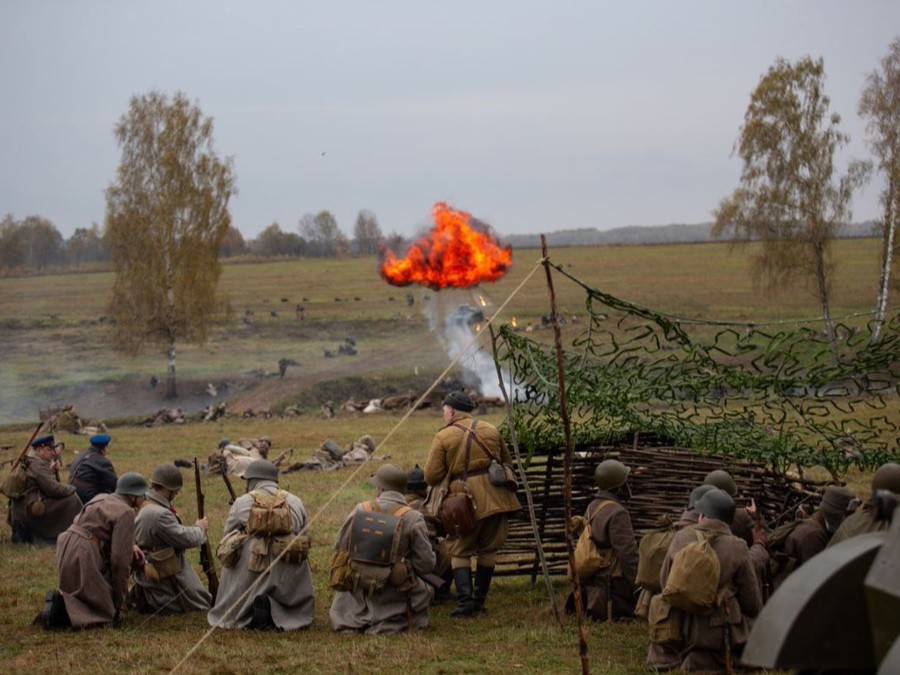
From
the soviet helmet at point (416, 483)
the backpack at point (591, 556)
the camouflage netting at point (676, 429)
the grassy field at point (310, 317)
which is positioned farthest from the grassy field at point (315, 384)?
the camouflage netting at point (676, 429)

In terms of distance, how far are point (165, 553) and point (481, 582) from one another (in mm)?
3006

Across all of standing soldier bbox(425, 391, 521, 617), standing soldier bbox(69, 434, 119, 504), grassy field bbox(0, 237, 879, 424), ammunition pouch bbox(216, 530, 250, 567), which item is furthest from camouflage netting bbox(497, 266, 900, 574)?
grassy field bbox(0, 237, 879, 424)

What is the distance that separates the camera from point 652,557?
963 centimetres

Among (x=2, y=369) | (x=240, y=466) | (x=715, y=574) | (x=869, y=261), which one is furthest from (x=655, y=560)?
(x=869, y=261)

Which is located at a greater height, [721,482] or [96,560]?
[721,482]

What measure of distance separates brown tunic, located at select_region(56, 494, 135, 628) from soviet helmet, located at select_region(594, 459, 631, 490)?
4261mm

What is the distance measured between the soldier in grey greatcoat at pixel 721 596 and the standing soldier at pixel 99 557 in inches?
195

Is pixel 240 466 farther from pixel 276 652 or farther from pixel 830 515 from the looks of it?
pixel 830 515

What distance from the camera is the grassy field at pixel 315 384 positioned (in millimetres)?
10070

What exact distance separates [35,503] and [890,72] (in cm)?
2906

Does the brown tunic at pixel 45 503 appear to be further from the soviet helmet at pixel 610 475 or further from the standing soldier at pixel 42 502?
the soviet helmet at pixel 610 475

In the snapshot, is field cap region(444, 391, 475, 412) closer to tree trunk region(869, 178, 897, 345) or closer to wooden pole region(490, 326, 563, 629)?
wooden pole region(490, 326, 563, 629)

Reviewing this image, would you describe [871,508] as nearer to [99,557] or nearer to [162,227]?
[99,557]

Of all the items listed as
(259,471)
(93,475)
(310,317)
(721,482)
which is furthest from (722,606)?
(310,317)
